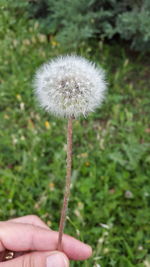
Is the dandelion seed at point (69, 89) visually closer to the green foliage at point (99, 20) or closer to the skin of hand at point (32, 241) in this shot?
the skin of hand at point (32, 241)

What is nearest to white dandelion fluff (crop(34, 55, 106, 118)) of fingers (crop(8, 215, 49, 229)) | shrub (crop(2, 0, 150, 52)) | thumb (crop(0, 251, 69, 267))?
thumb (crop(0, 251, 69, 267))

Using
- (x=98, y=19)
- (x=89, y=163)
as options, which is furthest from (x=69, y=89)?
(x=98, y=19)

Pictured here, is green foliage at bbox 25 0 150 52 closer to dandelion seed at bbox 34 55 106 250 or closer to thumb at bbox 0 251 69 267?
dandelion seed at bbox 34 55 106 250

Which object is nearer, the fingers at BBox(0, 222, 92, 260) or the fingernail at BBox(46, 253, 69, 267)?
the fingernail at BBox(46, 253, 69, 267)

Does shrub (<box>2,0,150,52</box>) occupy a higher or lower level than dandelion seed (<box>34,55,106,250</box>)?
higher

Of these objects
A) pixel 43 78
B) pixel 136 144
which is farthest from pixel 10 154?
pixel 43 78

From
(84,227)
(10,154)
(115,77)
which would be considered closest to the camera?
(84,227)

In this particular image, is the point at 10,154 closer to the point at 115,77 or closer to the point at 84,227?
the point at 84,227

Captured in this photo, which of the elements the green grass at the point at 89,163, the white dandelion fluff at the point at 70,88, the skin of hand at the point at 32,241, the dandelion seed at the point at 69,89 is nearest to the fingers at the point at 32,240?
the skin of hand at the point at 32,241
